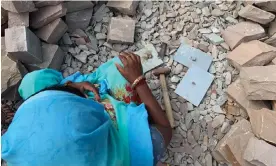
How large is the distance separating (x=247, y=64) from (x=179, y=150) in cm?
65

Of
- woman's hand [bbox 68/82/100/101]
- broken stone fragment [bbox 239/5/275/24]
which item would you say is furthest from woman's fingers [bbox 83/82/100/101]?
broken stone fragment [bbox 239/5/275/24]

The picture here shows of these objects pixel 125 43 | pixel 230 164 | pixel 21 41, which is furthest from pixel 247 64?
pixel 21 41

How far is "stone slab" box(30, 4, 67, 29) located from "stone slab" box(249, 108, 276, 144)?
1.26 m

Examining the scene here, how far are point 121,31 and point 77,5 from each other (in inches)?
13.3

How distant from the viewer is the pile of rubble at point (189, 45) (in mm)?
2008

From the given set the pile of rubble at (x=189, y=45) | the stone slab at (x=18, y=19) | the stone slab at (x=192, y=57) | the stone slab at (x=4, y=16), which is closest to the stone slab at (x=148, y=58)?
the pile of rubble at (x=189, y=45)

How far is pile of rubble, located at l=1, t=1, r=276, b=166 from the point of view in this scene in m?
2.01

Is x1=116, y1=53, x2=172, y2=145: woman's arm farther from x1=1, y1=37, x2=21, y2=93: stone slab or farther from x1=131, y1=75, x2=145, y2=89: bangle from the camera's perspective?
x1=1, y1=37, x2=21, y2=93: stone slab

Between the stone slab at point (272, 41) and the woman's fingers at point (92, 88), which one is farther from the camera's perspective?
the stone slab at point (272, 41)

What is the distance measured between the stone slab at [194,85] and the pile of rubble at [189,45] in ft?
0.09

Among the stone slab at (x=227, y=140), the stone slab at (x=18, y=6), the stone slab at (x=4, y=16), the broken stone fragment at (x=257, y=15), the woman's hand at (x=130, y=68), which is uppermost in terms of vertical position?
the broken stone fragment at (x=257, y=15)

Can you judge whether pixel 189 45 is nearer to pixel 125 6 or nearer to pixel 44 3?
pixel 125 6

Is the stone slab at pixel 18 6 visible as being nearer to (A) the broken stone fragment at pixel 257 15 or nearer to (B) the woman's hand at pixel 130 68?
(B) the woman's hand at pixel 130 68

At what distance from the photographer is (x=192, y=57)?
90.8 inches
